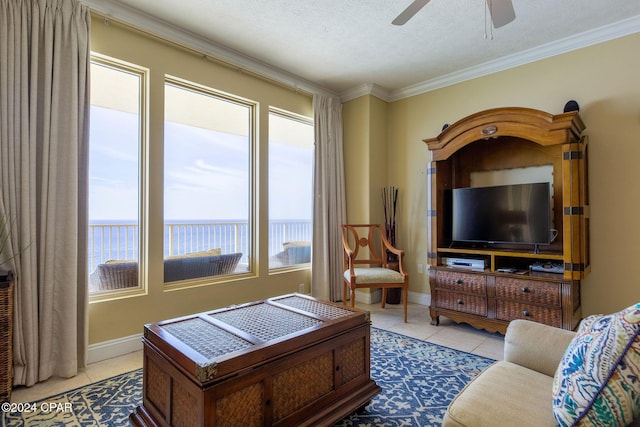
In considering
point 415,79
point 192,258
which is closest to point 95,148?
point 192,258

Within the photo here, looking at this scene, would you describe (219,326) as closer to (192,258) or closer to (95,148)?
(192,258)

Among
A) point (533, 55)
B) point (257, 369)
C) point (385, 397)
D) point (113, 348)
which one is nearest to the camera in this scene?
point (257, 369)

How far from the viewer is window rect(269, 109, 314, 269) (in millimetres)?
4016

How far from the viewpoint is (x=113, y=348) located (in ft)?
8.70

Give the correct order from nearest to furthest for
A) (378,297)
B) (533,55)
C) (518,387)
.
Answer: (518,387) → (533,55) → (378,297)

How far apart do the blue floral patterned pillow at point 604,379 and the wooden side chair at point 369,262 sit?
2.48 metres

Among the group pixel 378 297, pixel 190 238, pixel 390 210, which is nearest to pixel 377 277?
pixel 378 297

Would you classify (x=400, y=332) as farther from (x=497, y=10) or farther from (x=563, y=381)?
(x=497, y=10)

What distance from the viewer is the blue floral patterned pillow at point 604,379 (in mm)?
864

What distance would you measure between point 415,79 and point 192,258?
3.28 m

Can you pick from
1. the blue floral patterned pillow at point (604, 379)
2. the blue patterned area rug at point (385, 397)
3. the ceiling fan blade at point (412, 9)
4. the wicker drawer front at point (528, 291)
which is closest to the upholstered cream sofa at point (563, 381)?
the blue floral patterned pillow at point (604, 379)

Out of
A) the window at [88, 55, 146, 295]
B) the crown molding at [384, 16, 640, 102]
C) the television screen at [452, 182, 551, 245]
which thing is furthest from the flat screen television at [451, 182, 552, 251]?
the window at [88, 55, 146, 295]

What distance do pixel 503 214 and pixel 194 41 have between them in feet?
10.9

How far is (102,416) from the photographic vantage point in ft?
6.12
